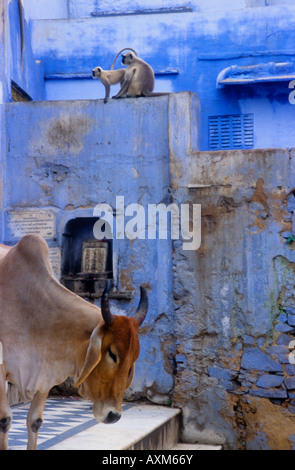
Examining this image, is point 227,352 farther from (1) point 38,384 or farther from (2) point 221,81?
(2) point 221,81

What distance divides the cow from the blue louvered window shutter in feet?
23.4

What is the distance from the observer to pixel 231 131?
1158 centimetres

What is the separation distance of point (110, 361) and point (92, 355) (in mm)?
108

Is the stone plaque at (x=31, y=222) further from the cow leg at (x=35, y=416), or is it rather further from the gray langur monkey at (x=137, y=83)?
the cow leg at (x=35, y=416)

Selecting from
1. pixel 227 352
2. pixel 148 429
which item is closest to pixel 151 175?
pixel 227 352

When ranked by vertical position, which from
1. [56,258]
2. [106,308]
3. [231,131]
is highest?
[231,131]

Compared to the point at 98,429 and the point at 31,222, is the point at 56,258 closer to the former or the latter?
the point at 31,222

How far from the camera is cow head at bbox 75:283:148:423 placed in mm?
4133

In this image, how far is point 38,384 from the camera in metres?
4.48

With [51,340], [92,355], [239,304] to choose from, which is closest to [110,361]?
[92,355]

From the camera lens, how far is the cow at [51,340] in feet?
13.6

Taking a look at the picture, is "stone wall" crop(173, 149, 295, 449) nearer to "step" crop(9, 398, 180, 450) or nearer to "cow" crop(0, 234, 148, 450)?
"step" crop(9, 398, 180, 450)

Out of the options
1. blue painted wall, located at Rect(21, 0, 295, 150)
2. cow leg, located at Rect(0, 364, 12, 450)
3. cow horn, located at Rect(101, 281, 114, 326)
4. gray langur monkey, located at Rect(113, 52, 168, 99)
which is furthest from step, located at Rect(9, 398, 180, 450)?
blue painted wall, located at Rect(21, 0, 295, 150)

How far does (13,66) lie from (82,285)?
304 cm
